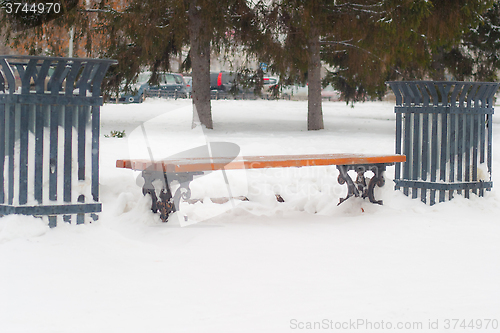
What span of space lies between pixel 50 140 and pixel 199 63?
9527 mm

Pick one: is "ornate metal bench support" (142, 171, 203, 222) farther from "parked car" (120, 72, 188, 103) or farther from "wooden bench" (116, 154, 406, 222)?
→ "parked car" (120, 72, 188, 103)

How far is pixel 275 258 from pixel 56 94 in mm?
2076

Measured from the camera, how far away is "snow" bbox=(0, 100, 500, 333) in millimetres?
2930

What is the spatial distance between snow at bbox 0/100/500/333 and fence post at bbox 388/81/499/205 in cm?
21

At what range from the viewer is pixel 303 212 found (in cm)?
572

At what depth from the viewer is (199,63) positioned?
1357 cm

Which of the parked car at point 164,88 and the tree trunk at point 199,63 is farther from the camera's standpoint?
the parked car at point 164,88

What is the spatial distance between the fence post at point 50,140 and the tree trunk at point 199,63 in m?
8.36

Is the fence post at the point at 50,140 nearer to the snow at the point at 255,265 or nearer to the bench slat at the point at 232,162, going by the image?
the snow at the point at 255,265

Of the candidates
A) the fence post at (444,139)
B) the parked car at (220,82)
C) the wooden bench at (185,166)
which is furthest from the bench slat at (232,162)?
the parked car at (220,82)

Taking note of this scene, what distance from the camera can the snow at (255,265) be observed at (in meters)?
2.93

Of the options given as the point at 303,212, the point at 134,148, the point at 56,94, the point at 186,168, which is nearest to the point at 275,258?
the point at 186,168

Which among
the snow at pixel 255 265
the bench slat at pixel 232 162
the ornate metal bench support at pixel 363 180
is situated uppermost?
the bench slat at pixel 232 162

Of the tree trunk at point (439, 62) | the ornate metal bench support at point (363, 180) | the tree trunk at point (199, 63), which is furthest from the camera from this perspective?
the tree trunk at point (439, 62)
